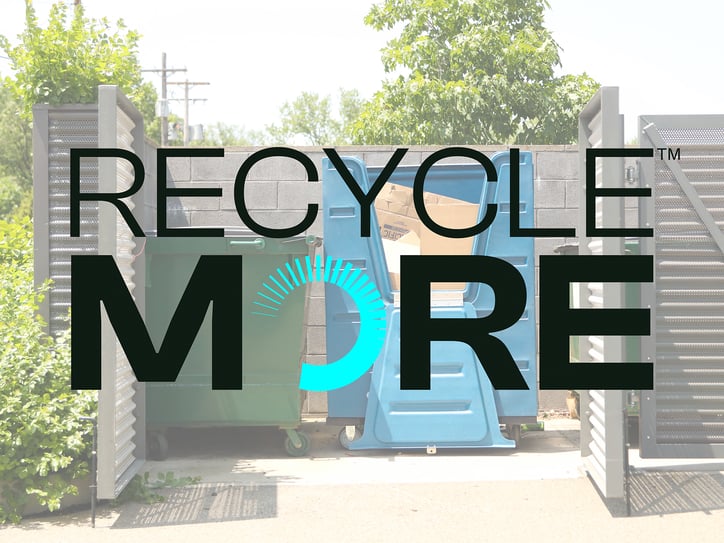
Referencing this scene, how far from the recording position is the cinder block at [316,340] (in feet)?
26.8

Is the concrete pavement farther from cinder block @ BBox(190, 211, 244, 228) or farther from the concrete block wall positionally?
cinder block @ BBox(190, 211, 244, 228)

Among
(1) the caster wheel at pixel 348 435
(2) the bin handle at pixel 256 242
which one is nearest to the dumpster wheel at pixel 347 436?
(1) the caster wheel at pixel 348 435

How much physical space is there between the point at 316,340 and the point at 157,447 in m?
1.84

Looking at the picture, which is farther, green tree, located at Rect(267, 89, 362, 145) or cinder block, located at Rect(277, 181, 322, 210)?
green tree, located at Rect(267, 89, 362, 145)

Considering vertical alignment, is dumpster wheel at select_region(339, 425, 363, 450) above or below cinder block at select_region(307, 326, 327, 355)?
below

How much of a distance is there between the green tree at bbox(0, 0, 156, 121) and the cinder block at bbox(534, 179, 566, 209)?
3472 millimetres

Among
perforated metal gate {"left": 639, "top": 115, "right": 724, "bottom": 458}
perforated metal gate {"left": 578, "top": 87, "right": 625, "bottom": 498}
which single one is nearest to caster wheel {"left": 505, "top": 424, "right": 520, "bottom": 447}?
perforated metal gate {"left": 639, "top": 115, "right": 724, "bottom": 458}

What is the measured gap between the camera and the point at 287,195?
26.6 feet

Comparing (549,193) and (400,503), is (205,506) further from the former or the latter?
(549,193)

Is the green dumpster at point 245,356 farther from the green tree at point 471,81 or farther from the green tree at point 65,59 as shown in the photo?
the green tree at point 471,81

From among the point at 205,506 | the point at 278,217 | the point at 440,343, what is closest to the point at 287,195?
the point at 278,217

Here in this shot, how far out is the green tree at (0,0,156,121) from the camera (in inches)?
251

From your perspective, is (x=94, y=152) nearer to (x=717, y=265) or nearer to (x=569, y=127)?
(x=717, y=265)

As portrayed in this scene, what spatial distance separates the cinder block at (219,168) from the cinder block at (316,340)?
145cm
